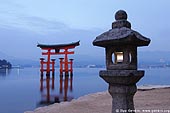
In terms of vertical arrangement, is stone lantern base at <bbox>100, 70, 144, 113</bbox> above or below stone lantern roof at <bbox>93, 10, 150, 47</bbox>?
below

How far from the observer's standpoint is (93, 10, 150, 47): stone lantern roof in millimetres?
3076

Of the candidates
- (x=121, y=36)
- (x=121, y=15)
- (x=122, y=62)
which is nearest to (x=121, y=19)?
(x=121, y=15)

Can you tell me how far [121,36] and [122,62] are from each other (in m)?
0.42

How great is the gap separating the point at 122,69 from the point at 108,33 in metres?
0.57

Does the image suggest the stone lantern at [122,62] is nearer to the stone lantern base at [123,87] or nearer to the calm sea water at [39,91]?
the stone lantern base at [123,87]

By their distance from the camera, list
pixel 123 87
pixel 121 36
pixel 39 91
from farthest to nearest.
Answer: pixel 39 91 → pixel 123 87 → pixel 121 36

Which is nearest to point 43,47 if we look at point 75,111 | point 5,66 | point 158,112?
point 75,111

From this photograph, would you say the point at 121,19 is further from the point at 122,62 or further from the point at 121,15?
the point at 122,62

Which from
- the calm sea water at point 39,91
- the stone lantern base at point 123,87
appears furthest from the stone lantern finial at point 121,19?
the calm sea water at point 39,91

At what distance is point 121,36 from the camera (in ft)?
10.1

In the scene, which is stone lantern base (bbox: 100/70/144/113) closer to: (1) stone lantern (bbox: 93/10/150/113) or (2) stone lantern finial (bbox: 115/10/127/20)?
(1) stone lantern (bbox: 93/10/150/113)

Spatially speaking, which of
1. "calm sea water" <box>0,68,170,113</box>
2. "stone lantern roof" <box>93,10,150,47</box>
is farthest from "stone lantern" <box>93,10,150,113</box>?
"calm sea water" <box>0,68,170,113</box>

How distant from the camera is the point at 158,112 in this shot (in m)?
5.56

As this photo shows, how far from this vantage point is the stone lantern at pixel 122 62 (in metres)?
3.14
